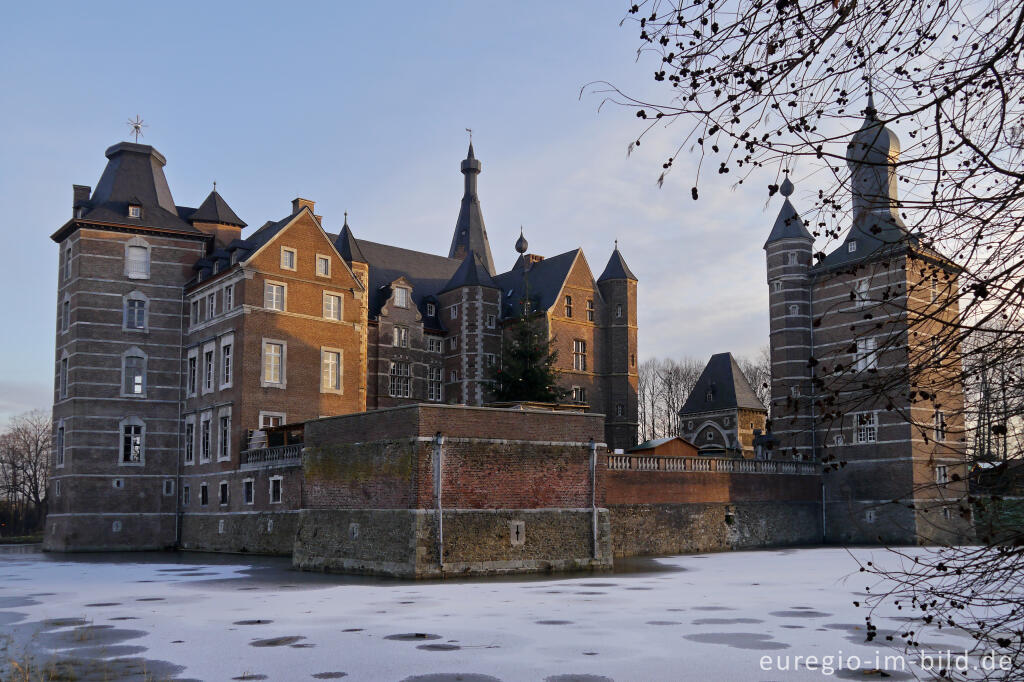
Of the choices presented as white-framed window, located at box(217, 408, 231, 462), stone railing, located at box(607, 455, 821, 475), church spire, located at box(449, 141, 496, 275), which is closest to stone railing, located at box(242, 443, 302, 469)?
white-framed window, located at box(217, 408, 231, 462)

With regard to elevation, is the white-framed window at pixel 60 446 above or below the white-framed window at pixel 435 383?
below

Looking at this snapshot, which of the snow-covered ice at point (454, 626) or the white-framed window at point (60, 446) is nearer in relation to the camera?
the snow-covered ice at point (454, 626)

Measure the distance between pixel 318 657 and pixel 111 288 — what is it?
33.3m

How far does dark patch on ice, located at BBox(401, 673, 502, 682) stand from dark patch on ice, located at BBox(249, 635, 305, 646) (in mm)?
3146

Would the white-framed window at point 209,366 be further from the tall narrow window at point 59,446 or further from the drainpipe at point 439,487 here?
the drainpipe at point 439,487

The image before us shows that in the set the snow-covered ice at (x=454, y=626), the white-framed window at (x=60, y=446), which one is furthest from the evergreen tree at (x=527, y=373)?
the white-framed window at (x=60, y=446)

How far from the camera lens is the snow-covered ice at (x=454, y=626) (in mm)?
10859

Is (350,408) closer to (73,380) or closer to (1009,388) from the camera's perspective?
(73,380)

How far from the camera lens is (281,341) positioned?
122 ft

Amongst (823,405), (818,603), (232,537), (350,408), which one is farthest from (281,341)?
(823,405)

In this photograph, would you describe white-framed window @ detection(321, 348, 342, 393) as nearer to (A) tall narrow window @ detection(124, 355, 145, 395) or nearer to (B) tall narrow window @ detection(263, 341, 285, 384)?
(B) tall narrow window @ detection(263, 341, 285, 384)

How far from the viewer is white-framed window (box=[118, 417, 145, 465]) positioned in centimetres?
4047

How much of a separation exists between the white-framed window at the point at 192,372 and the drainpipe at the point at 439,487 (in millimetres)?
20017

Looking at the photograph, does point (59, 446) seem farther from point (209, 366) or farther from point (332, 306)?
point (332, 306)
